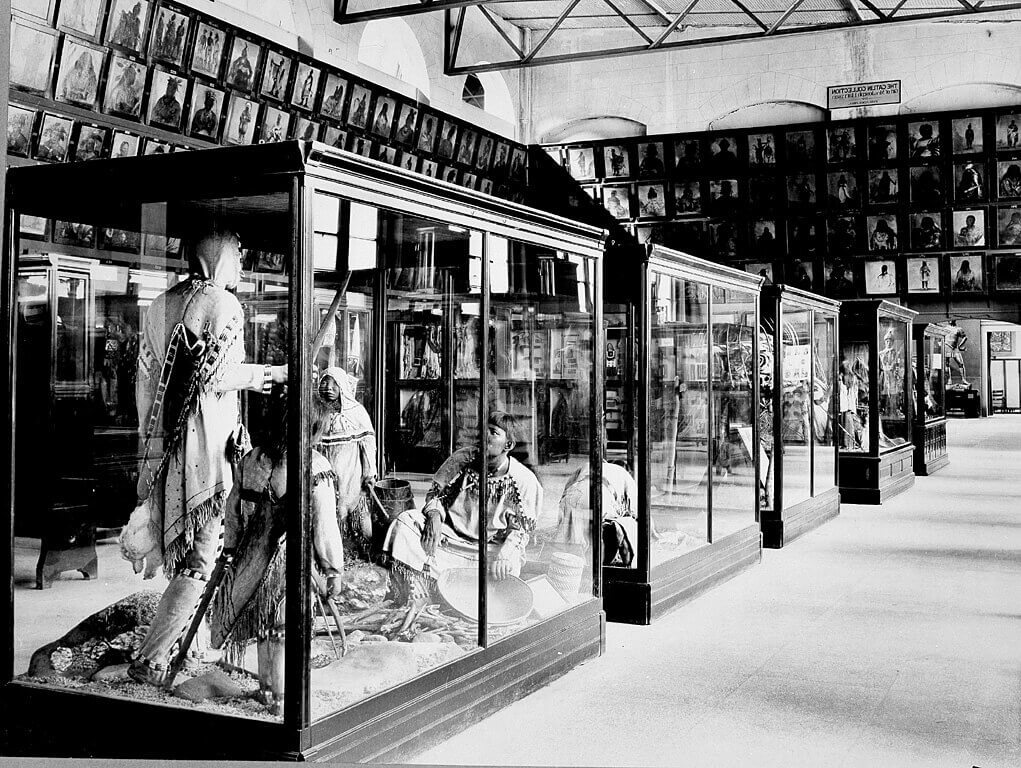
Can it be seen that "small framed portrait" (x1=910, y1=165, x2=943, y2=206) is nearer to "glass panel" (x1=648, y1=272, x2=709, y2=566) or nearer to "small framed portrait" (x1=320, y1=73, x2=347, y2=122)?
"small framed portrait" (x1=320, y1=73, x2=347, y2=122)

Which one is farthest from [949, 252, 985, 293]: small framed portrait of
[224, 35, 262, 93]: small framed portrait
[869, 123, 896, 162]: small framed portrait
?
[224, 35, 262, 93]: small framed portrait

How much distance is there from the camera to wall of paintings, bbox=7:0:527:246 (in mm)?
9164

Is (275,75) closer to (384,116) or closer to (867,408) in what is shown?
(384,116)

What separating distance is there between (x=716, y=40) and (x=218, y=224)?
44.4 ft

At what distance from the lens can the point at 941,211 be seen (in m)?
17.4

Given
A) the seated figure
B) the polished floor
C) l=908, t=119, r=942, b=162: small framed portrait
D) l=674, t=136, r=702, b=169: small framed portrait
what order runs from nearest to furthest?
the polished floor → the seated figure → l=908, t=119, r=942, b=162: small framed portrait → l=674, t=136, r=702, b=169: small framed portrait

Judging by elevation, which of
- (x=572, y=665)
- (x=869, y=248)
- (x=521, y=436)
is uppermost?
(x=869, y=248)

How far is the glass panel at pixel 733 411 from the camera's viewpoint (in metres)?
7.82

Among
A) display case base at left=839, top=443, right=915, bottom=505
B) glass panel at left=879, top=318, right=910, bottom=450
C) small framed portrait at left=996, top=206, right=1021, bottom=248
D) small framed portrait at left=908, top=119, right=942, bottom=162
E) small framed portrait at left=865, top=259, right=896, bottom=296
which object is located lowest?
display case base at left=839, top=443, right=915, bottom=505

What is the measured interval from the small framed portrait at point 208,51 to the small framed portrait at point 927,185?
11.1 meters

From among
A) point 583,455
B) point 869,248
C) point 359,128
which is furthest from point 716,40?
point 583,455

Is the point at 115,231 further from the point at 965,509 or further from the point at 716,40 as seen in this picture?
the point at 716,40

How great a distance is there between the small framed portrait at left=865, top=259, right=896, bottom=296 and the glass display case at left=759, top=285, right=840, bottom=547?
6413 millimetres

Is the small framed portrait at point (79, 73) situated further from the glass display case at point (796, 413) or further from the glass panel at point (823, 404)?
the glass panel at point (823, 404)
